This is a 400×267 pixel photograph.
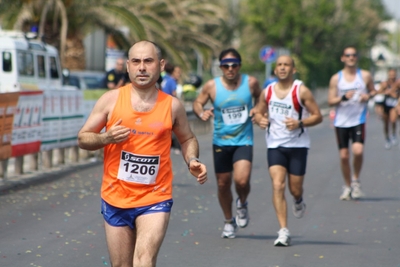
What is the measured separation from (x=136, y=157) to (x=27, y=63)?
13636 mm

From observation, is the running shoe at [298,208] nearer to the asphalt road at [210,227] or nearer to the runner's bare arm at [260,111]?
the asphalt road at [210,227]

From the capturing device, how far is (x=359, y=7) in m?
63.3

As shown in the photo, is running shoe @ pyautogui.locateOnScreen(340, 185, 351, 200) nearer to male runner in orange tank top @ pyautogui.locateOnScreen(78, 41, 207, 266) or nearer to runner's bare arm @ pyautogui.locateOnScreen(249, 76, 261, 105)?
runner's bare arm @ pyautogui.locateOnScreen(249, 76, 261, 105)

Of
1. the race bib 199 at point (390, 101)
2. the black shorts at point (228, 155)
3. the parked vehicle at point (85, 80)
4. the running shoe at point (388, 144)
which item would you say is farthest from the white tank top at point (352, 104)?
the parked vehicle at point (85, 80)

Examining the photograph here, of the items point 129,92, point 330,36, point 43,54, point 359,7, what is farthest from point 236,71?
point 359,7

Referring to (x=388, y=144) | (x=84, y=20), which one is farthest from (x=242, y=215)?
(x=84, y=20)

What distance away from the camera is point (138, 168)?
207 inches

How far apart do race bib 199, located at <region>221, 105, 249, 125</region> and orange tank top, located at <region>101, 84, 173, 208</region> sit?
11.7ft

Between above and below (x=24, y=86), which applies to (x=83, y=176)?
below

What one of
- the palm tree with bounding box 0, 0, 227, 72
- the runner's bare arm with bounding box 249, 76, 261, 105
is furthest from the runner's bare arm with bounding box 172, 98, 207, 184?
the palm tree with bounding box 0, 0, 227, 72

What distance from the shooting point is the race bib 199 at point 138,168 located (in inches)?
207

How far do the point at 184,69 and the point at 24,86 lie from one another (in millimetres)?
14998

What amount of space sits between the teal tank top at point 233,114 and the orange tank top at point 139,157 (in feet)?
11.8

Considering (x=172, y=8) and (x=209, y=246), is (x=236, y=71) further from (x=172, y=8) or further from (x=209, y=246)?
(x=172, y=8)
